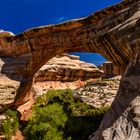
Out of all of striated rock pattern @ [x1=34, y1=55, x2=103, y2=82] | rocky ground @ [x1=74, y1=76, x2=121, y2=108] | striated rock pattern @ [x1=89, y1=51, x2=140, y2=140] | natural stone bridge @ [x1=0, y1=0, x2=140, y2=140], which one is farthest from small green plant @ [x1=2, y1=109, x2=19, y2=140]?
striated rock pattern @ [x1=89, y1=51, x2=140, y2=140]

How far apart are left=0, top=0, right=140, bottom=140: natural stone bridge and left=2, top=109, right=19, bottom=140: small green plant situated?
2.38 feet

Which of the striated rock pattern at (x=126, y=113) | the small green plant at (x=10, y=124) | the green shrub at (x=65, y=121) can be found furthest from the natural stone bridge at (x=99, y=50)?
the green shrub at (x=65, y=121)

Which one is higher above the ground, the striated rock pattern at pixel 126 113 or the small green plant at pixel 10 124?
the striated rock pattern at pixel 126 113

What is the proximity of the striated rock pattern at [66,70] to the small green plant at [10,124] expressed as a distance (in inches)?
236

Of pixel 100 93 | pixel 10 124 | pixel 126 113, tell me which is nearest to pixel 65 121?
pixel 10 124

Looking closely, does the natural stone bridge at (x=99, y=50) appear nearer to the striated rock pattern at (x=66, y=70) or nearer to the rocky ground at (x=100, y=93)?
the rocky ground at (x=100, y=93)

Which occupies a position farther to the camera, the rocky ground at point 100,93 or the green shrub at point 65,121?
the rocky ground at point 100,93

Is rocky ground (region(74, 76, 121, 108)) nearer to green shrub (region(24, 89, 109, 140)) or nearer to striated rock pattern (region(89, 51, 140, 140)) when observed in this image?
green shrub (region(24, 89, 109, 140))

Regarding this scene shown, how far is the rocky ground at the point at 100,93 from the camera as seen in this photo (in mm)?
21734

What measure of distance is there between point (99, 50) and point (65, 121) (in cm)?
529

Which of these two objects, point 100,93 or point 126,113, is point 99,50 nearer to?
point 100,93

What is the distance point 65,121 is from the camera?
810 inches

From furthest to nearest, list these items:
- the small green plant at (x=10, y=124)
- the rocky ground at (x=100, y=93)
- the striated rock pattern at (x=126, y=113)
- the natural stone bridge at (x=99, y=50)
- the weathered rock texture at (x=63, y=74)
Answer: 1. the weathered rock texture at (x=63, y=74)
2. the rocky ground at (x=100, y=93)
3. the small green plant at (x=10, y=124)
4. the natural stone bridge at (x=99, y=50)
5. the striated rock pattern at (x=126, y=113)

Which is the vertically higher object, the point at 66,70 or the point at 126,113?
the point at 66,70
